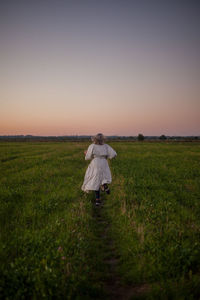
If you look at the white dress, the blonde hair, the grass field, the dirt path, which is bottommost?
the dirt path

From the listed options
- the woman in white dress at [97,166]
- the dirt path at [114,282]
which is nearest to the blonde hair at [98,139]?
the woman in white dress at [97,166]

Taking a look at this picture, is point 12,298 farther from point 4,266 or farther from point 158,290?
point 158,290

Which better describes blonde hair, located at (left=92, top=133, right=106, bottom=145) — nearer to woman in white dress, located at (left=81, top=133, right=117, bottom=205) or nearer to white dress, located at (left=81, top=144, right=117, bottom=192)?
woman in white dress, located at (left=81, top=133, right=117, bottom=205)

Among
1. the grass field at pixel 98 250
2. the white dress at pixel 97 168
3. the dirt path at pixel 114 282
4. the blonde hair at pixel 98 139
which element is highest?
the blonde hair at pixel 98 139

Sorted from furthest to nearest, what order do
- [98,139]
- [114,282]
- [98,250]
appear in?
[98,139]
[98,250]
[114,282]

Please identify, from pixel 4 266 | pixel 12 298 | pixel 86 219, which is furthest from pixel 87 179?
pixel 12 298

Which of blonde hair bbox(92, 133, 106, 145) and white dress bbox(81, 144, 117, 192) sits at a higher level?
blonde hair bbox(92, 133, 106, 145)

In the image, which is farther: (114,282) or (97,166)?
(97,166)

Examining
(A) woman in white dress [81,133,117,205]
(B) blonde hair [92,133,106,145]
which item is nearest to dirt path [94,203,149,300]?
(A) woman in white dress [81,133,117,205]

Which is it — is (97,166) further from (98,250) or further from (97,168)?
(98,250)

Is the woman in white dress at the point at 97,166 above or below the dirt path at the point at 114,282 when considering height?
above

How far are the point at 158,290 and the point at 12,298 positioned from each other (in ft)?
8.47

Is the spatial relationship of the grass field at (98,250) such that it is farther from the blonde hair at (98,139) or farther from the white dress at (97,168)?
the blonde hair at (98,139)

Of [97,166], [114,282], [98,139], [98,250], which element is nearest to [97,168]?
[97,166]
